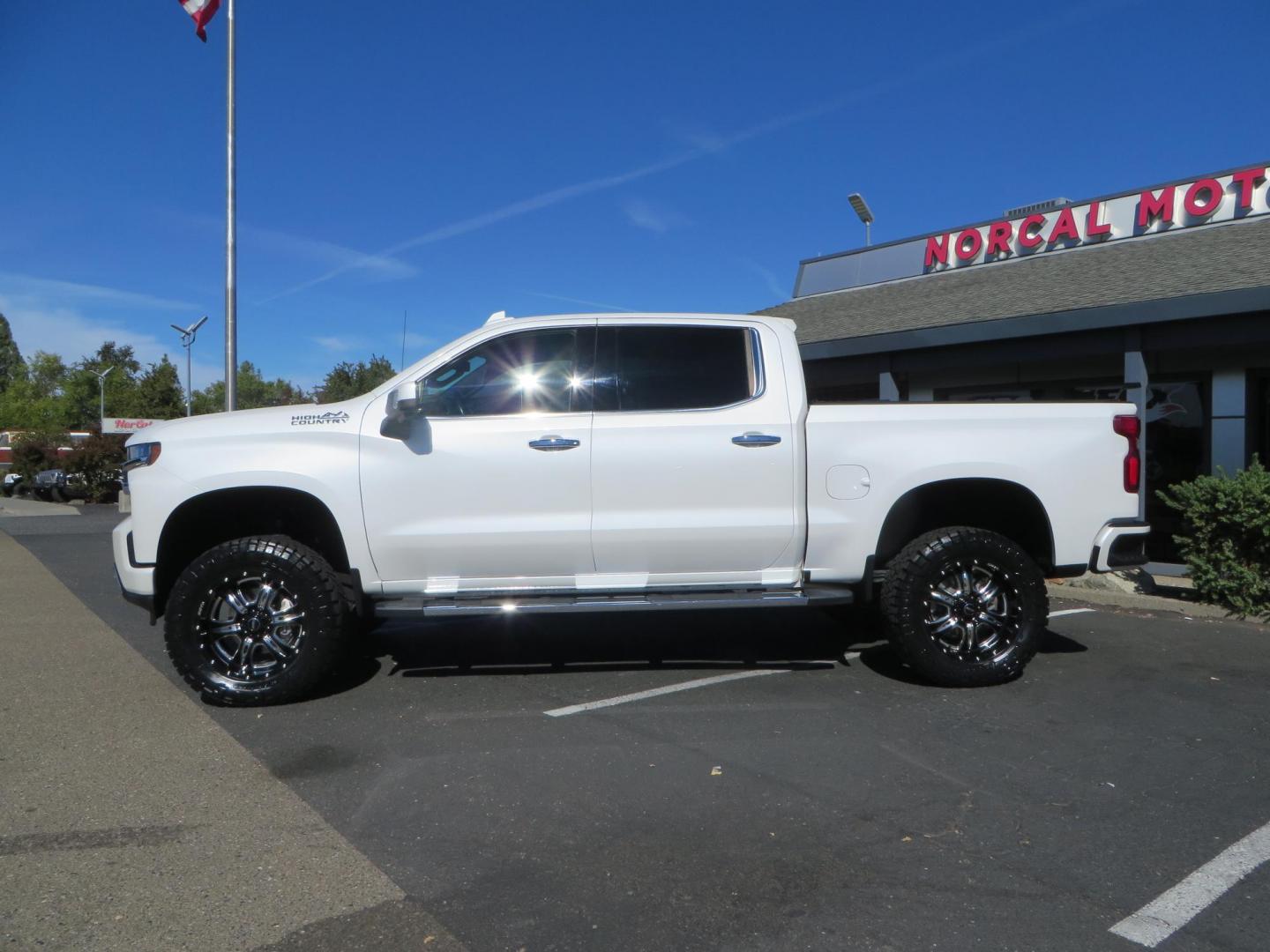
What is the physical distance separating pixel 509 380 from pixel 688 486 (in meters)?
1.19

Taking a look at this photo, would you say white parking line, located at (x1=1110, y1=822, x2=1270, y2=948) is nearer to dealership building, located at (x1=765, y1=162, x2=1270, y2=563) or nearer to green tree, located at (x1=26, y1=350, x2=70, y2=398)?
dealership building, located at (x1=765, y1=162, x2=1270, y2=563)

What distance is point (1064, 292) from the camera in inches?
460

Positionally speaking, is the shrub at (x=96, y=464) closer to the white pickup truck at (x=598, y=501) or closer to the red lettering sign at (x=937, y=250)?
the red lettering sign at (x=937, y=250)

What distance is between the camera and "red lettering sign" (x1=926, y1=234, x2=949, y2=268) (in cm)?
1559

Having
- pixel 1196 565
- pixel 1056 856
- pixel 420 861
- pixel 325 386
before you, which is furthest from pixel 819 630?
pixel 325 386

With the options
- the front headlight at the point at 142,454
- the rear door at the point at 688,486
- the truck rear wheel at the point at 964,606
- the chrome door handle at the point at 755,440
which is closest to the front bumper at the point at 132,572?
the front headlight at the point at 142,454

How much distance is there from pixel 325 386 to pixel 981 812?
21.7 m

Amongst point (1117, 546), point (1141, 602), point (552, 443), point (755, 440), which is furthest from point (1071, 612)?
point (552, 443)

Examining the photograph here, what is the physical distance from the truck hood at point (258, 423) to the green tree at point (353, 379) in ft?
40.3

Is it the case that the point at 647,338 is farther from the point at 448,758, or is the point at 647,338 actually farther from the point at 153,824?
the point at 153,824

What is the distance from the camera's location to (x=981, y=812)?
3.91 metres

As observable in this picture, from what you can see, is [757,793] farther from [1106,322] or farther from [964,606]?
[1106,322]

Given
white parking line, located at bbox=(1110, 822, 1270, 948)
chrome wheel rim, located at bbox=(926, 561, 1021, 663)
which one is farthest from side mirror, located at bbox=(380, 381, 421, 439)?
white parking line, located at bbox=(1110, 822, 1270, 948)

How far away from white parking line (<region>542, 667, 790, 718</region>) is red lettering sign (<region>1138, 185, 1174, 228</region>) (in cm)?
1024
